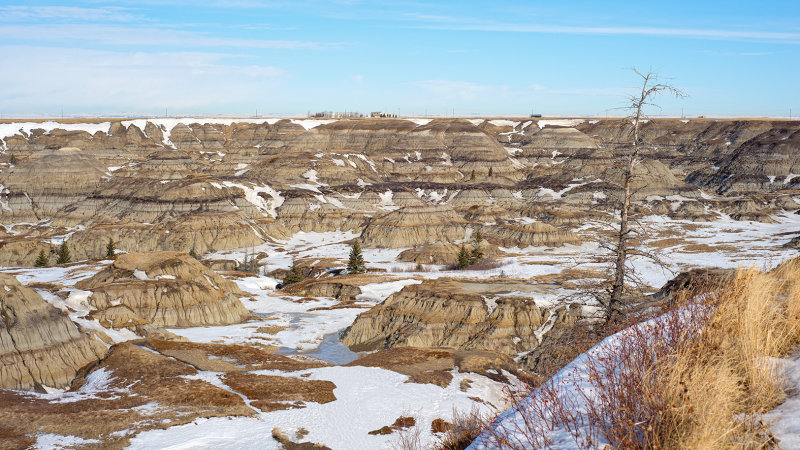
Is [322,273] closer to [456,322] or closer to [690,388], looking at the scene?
[456,322]

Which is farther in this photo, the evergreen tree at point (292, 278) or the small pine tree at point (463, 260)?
the small pine tree at point (463, 260)

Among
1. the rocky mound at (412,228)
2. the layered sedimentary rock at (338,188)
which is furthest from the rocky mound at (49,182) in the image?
the rocky mound at (412,228)

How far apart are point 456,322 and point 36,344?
94.2ft

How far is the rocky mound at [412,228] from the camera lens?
347 feet

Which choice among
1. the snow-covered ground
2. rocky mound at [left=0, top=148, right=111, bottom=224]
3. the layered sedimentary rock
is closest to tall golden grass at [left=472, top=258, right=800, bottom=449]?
the snow-covered ground

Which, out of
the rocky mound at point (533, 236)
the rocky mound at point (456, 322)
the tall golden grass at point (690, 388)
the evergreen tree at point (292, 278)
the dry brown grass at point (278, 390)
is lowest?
the evergreen tree at point (292, 278)

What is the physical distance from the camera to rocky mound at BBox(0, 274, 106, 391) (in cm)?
2934

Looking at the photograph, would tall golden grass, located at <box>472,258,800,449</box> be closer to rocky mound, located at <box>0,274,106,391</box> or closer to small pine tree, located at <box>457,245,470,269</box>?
rocky mound, located at <box>0,274,106,391</box>

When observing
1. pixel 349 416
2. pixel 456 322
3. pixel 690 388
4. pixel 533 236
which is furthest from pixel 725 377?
pixel 533 236

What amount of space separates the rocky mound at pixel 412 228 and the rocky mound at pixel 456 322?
5510 cm

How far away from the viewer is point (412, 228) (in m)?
108

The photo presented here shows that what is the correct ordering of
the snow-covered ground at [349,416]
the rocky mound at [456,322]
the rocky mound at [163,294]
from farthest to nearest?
1. the rocky mound at [163,294]
2. the rocky mound at [456,322]
3. the snow-covered ground at [349,416]

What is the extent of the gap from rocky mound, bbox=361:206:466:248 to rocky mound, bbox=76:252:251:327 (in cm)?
5101

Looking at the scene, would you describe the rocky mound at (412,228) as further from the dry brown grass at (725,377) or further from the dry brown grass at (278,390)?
the dry brown grass at (725,377)
